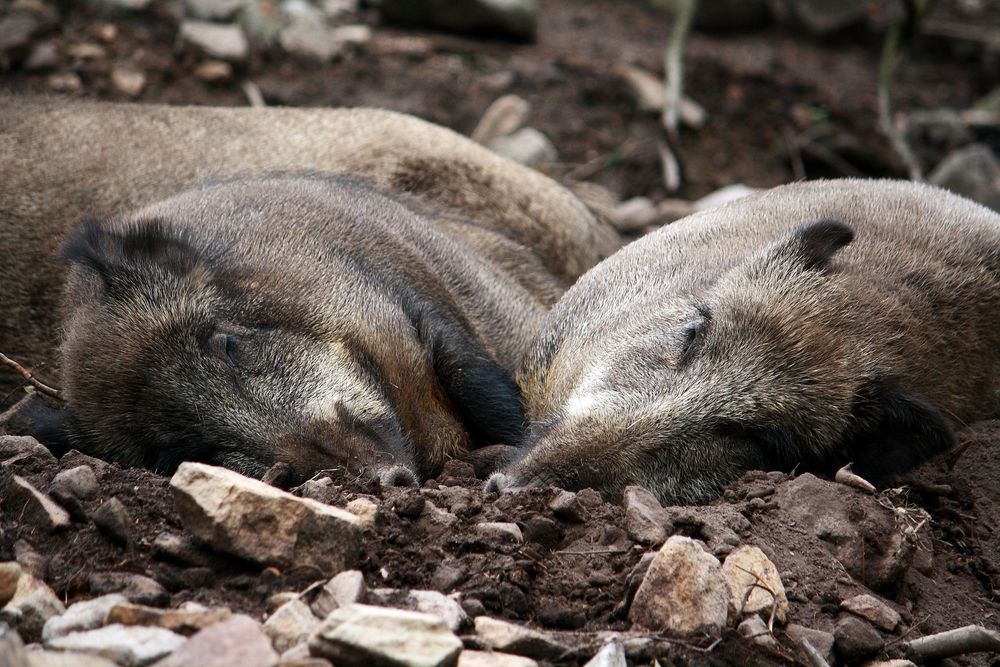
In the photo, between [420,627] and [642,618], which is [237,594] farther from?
[642,618]

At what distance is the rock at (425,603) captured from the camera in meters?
2.96

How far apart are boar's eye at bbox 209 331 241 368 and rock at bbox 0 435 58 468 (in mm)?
667

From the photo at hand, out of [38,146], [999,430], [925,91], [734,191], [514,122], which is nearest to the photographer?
[999,430]

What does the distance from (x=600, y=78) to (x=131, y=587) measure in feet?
26.1

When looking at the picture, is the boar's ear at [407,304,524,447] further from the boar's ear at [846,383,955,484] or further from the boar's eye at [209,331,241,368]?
the boar's ear at [846,383,955,484]

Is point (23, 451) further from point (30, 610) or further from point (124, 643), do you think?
point (124, 643)

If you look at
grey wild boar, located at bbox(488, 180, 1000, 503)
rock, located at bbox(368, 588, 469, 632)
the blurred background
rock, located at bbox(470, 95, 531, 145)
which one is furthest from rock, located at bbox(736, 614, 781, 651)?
rock, located at bbox(470, 95, 531, 145)

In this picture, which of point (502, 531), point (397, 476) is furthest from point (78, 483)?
point (502, 531)

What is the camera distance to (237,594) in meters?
3.04

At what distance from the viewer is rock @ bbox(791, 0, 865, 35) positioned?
11570 mm

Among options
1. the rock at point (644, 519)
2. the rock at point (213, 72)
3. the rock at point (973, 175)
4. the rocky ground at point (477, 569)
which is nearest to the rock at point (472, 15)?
the rock at point (213, 72)

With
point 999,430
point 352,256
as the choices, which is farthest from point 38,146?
point 999,430

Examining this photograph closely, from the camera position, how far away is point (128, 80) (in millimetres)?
8766

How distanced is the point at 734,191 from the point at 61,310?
15.6 feet
